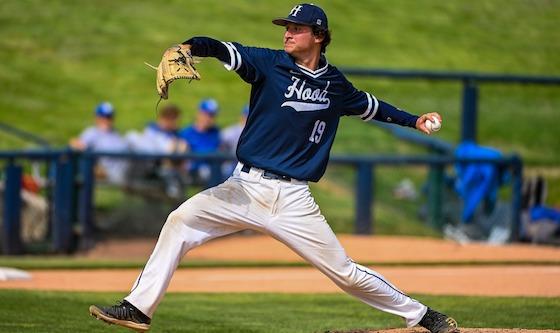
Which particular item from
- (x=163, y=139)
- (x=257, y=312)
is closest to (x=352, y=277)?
(x=257, y=312)

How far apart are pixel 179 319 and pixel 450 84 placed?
1698 centimetres

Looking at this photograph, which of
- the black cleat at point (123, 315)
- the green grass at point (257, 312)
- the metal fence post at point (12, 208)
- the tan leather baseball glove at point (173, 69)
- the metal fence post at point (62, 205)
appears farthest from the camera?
the metal fence post at point (62, 205)

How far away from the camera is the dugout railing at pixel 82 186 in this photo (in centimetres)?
1235

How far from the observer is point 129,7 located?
936 inches

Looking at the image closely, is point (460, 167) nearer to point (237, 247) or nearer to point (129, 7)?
point (237, 247)

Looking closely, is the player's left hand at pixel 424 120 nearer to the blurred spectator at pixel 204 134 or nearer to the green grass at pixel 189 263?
the green grass at pixel 189 263

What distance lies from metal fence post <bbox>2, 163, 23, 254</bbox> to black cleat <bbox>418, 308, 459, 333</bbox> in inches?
257

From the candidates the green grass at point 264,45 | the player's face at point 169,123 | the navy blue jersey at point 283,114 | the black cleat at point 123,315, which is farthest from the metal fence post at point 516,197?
the black cleat at point 123,315

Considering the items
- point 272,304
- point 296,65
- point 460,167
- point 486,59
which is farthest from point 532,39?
point 296,65

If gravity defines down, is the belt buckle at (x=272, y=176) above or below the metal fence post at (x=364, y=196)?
above

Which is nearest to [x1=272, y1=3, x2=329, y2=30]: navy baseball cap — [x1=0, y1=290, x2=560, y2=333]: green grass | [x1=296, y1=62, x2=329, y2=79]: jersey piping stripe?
[x1=296, y1=62, x2=329, y2=79]: jersey piping stripe

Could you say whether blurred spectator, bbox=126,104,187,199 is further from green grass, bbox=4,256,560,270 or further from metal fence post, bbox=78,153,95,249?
green grass, bbox=4,256,560,270

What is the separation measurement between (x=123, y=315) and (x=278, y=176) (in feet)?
3.64

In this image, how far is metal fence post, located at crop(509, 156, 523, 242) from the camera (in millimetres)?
14344
